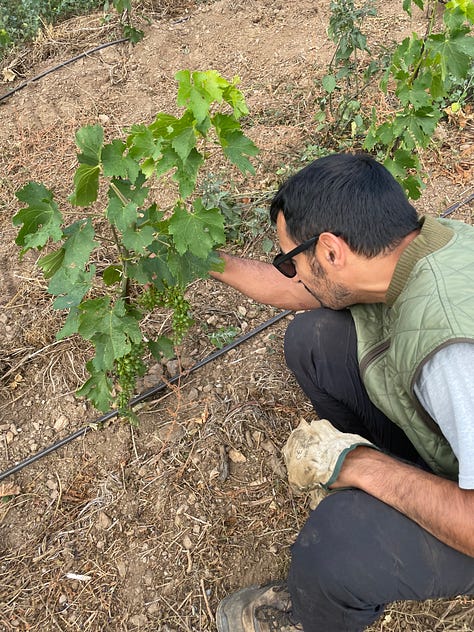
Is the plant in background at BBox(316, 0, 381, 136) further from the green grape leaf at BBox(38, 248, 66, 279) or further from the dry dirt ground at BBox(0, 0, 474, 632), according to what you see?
the green grape leaf at BBox(38, 248, 66, 279)

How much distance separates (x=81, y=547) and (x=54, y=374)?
34.3 inches

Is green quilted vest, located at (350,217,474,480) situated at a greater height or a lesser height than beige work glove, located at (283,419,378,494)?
greater

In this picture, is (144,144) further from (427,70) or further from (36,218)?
(427,70)

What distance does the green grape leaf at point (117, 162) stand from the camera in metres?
1.63

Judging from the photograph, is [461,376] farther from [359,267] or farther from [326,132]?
[326,132]

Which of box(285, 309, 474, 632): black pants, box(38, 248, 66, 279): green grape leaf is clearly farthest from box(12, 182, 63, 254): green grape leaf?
box(285, 309, 474, 632): black pants

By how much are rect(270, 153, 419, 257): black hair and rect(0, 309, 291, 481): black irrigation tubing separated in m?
1.19

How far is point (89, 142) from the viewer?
1619mm

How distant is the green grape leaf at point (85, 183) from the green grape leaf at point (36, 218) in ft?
0.28

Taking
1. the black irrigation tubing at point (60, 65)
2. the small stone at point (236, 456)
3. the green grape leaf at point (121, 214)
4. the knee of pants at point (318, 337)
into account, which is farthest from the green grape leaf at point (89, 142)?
the black irrigation tubing at point (60, 65)

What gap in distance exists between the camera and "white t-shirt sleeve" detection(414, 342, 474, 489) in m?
1.32

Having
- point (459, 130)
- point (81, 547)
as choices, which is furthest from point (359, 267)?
point (459, 130)

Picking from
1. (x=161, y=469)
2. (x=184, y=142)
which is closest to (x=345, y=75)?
(x=184, y=142)

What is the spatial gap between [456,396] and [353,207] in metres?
0.62
